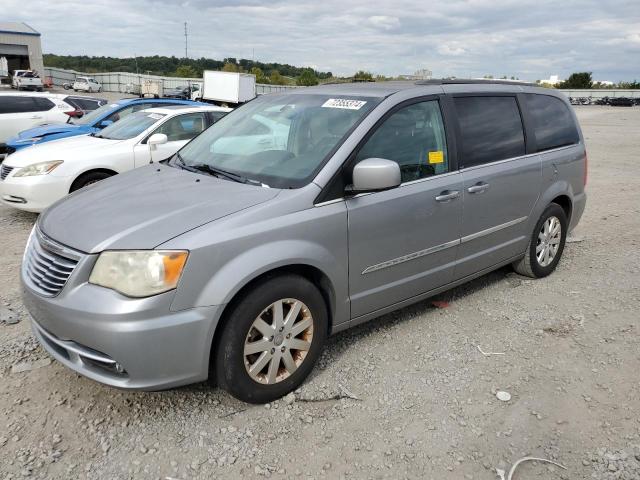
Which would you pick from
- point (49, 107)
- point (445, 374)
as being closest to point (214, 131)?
point (445, 374)

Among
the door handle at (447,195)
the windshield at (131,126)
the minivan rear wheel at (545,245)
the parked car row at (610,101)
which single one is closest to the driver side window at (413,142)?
the door handle at (447,195)

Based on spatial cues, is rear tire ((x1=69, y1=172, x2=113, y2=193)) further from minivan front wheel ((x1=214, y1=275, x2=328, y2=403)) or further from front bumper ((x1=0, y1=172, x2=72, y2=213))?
minivan front wheel ((x1=214, y1=275, x2=328, y2=403))

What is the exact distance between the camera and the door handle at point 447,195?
12.1ft

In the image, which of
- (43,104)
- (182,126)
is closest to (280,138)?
(182,126)

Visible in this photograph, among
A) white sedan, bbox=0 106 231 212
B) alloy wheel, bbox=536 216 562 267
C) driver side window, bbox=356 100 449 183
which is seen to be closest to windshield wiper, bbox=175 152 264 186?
driver side window, bbox=356 100 449 183

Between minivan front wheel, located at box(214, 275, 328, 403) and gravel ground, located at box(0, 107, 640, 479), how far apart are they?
152mm

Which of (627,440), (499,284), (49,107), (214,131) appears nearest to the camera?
(627,440)

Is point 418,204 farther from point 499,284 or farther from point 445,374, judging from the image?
point 499,284

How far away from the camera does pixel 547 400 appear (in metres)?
3.13

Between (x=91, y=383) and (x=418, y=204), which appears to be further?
(x=418, y=204)

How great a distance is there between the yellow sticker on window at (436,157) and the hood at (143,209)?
127cm

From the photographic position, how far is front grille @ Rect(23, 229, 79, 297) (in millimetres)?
2691

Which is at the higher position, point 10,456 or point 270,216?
point 270,216

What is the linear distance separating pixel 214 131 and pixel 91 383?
2055 mm
